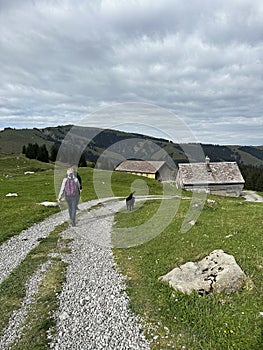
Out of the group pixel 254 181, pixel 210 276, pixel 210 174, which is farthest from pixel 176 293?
pixel 254 181

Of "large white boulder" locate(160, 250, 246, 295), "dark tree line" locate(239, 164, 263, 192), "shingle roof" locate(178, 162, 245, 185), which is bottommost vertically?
"dark tree line" locate(239, 164, 263, 192)

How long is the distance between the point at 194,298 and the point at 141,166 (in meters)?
110

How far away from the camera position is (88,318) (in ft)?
29.8

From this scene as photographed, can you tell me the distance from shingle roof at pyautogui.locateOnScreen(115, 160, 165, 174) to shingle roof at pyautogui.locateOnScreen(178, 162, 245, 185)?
85.7ft

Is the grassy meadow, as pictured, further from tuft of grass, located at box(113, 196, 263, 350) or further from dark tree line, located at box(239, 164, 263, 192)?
dark tree line, located at box(239, 164, 263, 192)

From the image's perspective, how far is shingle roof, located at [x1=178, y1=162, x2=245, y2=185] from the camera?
285 feet

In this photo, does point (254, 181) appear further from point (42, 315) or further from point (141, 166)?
point (42, 315)

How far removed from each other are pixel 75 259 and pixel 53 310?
4.90 m

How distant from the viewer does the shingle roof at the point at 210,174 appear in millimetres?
86938

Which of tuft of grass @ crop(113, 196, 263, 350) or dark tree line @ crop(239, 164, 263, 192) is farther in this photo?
dark tree line @ crop(239, 164, 263, 192)

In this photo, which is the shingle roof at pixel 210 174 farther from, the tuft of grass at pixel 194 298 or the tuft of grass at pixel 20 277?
the tuft of grass at pixel 20 277

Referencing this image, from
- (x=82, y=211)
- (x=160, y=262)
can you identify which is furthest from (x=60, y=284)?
(x=82, y=211)

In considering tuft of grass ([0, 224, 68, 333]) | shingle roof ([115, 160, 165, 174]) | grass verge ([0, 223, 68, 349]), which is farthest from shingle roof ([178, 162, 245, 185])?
grass verge ([0, 223, 68, 349])

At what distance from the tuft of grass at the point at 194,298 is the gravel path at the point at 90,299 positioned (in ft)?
1.67
